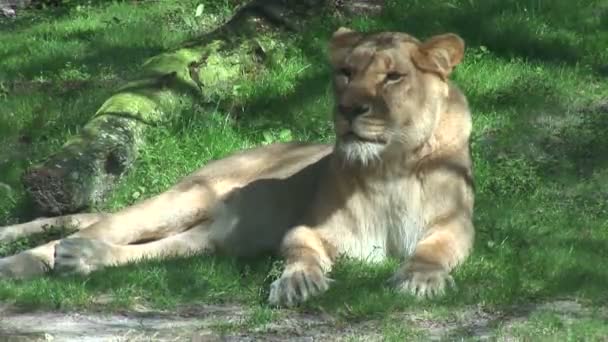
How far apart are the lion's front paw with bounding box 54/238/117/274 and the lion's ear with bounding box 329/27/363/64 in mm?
1650

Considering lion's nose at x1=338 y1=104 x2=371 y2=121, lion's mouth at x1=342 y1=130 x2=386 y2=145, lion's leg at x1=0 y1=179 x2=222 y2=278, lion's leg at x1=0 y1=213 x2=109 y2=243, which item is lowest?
lion's leg at x1=0 y1=213 x2=109 y2=243

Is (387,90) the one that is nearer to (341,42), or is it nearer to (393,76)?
(393,76)

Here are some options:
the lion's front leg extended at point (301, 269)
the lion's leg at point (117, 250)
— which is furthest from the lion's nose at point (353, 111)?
the lion's leg at point (117, 250)

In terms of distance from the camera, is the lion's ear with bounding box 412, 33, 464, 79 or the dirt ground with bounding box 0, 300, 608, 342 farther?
the lion's ear with bounding box 412, 33, 464, 79

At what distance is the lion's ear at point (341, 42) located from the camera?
685 centimetres

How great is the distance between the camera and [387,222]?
691 cm

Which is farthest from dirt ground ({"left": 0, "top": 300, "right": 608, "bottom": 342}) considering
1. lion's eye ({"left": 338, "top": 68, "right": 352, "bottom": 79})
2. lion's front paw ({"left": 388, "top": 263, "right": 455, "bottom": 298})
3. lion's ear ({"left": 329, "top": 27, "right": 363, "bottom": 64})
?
lion's ear ({"left": 329, "top": 27, "right": 363, "bottom": 64})

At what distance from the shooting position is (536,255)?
275 inches

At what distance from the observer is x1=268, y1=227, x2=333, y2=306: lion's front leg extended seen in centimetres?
617

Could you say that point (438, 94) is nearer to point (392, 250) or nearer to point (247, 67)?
point (392, 250)

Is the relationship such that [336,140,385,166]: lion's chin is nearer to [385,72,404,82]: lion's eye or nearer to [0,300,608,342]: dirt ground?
[385,72,404,82]: lion's eye

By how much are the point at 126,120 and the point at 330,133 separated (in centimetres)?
149

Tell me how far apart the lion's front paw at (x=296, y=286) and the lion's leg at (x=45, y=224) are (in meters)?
1.92

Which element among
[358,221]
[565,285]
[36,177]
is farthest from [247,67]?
[565,285]
